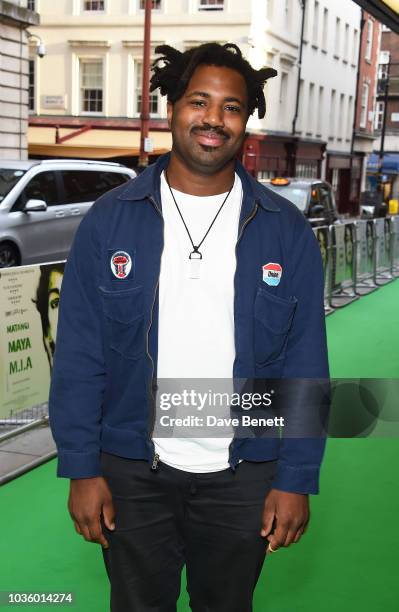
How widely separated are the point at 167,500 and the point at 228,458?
0.73 feet

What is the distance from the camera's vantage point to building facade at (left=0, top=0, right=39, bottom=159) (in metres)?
23.6

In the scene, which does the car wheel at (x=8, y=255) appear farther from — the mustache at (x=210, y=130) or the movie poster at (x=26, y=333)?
the mustache at (x=210, y=130)

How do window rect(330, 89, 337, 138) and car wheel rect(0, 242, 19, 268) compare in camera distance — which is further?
window rect(330, 89, 337, 138)

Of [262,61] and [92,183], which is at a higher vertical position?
[262,61]

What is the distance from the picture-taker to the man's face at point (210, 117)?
2.47 metres

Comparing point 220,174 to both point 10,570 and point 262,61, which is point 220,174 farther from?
point 262,61

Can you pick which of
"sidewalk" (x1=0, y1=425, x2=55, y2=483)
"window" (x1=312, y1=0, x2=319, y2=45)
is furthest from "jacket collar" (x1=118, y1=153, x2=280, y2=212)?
"window" (x1=312, y1=0, x2=319, y2=45)

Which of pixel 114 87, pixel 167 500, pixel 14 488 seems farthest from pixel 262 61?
pixel 167 500

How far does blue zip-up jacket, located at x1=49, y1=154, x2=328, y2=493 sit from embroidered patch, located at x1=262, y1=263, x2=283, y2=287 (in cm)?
1

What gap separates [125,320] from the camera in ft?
7.89

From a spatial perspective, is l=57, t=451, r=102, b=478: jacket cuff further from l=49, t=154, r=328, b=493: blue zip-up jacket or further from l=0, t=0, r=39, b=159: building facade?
l=0, t=0, r=39, b=159: building facade

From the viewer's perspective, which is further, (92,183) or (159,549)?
(92,183)

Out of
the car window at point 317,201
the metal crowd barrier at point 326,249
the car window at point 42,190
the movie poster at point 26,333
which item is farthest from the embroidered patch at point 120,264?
the car window at point 317,201

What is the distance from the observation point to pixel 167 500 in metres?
2.51
